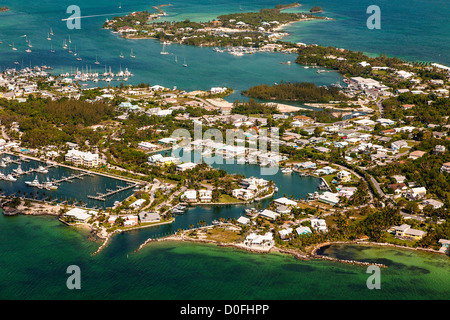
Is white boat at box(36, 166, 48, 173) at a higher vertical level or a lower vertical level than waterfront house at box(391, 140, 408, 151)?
lower

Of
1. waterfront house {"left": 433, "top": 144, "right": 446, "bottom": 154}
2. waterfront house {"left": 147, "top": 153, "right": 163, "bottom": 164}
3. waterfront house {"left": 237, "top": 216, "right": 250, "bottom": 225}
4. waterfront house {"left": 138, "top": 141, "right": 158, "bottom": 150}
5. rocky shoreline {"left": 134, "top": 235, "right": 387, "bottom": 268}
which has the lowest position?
rocky shoreline {"left": 134, "top": 235, "right": 387, "bottom": 268}

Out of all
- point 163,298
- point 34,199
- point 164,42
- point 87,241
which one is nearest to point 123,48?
point 164,42

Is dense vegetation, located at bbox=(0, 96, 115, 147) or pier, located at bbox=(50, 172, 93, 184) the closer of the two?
pier, located at bbox=(50, 172, 93, 184)

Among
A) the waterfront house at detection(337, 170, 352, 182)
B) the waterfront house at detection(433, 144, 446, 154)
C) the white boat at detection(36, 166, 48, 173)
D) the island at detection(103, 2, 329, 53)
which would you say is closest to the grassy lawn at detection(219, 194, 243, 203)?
the waterfront house at detection(337, 170, 352, 182)

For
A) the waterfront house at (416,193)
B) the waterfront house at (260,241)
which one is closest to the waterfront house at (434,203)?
the waterfront house at (416,193)

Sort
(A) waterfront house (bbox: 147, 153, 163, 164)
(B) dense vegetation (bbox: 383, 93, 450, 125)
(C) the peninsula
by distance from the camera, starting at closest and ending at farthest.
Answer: (A) waterfront house (bbox: 147, 153, 163, 164), (B) dense vegetation (bbox: 383, 93, 450, 125), (C) the peninsula

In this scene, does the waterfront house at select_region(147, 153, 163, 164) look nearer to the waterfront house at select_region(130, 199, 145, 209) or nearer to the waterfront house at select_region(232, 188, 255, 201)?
the waterfront house at select_region(130, 199, 145, 209)

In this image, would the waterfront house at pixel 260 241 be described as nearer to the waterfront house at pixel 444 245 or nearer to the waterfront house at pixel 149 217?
the waterfront house at pixel 149 217
